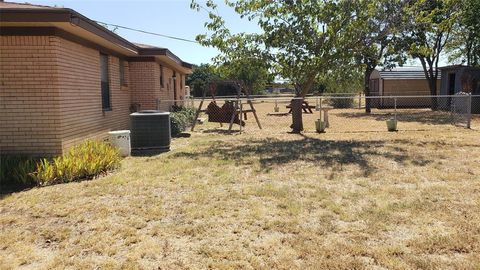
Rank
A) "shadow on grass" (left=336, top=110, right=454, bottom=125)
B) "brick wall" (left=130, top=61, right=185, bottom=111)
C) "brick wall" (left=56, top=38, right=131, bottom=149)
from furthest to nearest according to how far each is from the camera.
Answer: "shadow on grass" (left=336, top=110, right=454, bottom=125)
"brick wall" (left=130, top=61, right=185, bottom=111)
"brick wall" (left=56, top=38, right=131, bottom=149)

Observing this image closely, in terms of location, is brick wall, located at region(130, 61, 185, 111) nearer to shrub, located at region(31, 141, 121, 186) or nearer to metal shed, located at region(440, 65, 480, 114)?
shrub, located at region(31, 141, 121, 186)

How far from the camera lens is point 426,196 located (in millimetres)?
5441

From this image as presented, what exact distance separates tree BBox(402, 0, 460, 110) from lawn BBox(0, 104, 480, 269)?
5021 millimetres

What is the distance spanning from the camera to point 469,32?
22.8 meters

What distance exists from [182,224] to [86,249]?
1.06m

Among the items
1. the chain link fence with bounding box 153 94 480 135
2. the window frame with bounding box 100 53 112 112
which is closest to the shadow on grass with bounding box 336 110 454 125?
the chain link fence with bounding box 153 94 480 135

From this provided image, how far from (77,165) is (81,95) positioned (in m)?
2.31

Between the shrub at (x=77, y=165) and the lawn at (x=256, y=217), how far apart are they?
296 mm

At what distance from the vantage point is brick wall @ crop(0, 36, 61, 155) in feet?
22.9

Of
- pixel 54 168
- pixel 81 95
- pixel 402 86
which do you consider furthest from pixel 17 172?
pixel 402 86

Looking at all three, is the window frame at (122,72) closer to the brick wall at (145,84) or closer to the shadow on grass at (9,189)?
the brick wall at (145,84)

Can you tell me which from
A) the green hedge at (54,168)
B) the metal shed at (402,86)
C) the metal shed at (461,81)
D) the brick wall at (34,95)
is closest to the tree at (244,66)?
the brick wall at (34,95)

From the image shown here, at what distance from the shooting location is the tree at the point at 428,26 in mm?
11625

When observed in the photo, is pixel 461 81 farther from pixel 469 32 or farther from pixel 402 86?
pixel 402 86
